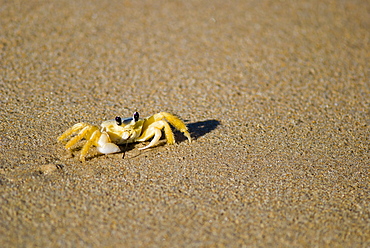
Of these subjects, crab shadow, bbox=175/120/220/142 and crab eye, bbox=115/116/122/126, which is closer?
crab eye, bbox=115/116/122/126

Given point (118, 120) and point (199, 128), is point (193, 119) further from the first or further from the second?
point (118, 120)

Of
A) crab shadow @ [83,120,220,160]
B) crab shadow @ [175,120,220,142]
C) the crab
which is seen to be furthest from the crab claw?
crab shadow @ [175,120,220,142]

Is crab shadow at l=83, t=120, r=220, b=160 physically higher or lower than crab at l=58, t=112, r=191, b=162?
lower

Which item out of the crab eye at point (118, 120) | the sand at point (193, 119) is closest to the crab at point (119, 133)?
the crab eye at point (118, 120)

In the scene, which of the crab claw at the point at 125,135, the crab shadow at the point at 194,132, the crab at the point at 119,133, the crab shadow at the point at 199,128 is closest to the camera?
the crab at the point at 119,133

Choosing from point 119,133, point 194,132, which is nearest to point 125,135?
point 119,133

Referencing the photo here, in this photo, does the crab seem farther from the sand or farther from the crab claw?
the sand

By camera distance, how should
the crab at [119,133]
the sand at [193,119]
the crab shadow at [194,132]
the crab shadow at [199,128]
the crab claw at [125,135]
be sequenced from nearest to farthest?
the sand at [193,119], the crab at [119,133], the crab claw at [125,135], the crab shadow at [194,132], the crab shadow at [199,128]

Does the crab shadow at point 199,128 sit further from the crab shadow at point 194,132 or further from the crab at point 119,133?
the crab at point 119,133
